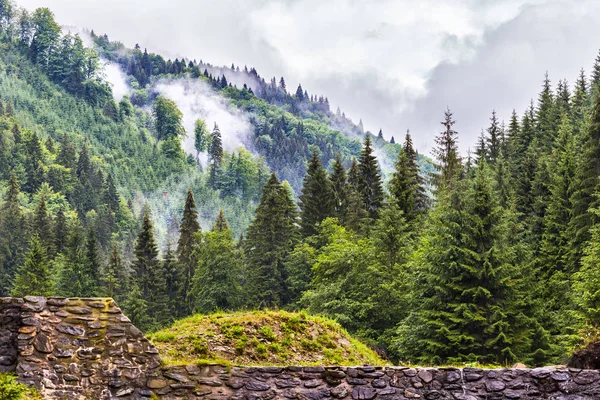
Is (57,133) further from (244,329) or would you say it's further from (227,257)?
(244,329)

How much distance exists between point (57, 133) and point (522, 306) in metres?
193

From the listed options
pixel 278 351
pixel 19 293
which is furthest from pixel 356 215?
pixel 278 351

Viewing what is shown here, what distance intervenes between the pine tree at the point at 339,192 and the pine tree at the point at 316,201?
2.50 ft

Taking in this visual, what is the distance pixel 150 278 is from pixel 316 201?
1922 centimetres

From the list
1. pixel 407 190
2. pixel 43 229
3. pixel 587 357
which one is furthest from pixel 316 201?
pixel 587 357

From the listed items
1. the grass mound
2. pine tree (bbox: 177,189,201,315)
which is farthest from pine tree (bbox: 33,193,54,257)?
the grass mound

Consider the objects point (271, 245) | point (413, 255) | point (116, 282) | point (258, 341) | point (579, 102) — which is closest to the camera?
point (258, 341)

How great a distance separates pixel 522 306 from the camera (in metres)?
28.5

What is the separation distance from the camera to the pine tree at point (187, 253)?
62531 mm

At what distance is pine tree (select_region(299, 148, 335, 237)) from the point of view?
59.2 meters

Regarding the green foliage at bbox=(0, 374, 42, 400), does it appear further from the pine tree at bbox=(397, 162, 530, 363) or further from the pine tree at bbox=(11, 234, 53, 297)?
the pine tree at bbox=(11, 234, 53, 297)

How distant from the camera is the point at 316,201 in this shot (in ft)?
196

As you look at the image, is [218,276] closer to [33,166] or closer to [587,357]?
[587,357]

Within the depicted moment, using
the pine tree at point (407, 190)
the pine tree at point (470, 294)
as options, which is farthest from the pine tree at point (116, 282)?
the pine tree at point (470, 294)
